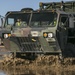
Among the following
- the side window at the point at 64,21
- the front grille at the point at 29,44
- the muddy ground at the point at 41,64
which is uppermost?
the side window at the point at 64,21

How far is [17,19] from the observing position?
41.8 feet

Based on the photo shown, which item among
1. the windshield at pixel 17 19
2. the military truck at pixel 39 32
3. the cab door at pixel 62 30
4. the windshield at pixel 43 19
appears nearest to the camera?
the military truck at pixel 39 32

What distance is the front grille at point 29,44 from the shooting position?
1190cm

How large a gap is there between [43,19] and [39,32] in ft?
2.47

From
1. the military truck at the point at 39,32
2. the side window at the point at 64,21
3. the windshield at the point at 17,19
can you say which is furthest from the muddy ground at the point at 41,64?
the windshield at the point at 17,19

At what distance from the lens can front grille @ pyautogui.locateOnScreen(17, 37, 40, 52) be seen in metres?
11.9

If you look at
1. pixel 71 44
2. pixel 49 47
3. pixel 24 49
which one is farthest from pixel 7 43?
pixel 71 44

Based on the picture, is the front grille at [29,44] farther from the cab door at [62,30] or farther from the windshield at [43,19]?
the cab door at [62,30]

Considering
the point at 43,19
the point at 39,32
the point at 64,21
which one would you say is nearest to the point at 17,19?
the point at 43,19

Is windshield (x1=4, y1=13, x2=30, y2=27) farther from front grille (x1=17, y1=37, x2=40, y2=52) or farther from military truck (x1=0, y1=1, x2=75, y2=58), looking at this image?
front grille (x1=17, y1=37, x2=40, y2=52)

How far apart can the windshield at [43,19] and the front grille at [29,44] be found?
62 cm

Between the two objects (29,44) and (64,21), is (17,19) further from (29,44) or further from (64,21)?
(64,21)

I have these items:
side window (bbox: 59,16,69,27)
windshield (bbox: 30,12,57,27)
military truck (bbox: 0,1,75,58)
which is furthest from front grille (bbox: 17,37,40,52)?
side window (bbox: 59,16,69,27)

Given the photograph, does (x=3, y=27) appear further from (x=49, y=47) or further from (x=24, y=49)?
(x=49, y=47)
